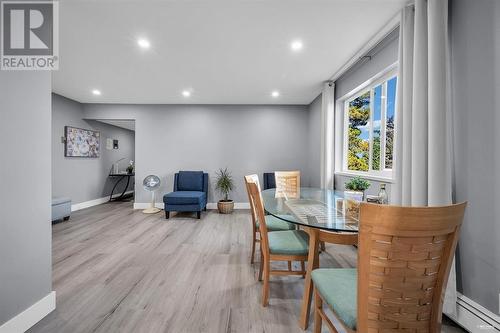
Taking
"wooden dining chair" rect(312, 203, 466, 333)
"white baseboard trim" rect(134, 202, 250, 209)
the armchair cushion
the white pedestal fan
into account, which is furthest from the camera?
"white baseboard trim" rect(134, 202, 250, 209)

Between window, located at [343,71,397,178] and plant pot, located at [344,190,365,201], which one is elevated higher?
window, located at [343,71,397,178]

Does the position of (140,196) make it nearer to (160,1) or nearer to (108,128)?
(108,128)

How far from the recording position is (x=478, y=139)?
143 cm

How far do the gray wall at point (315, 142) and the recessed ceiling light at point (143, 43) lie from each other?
3287 millimetres

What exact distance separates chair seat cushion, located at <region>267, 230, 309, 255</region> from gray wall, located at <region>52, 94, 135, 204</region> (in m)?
5.15

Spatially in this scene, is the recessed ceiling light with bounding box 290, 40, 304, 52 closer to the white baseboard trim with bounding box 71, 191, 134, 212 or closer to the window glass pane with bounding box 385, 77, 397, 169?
the window glass pane with bounding box 385, 77, 397, 169

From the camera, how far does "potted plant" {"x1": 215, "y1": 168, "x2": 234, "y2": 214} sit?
15.5ft

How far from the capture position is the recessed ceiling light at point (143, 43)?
249cm

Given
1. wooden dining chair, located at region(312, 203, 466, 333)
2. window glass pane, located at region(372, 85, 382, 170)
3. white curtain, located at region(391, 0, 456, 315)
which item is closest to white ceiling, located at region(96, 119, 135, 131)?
window glass pane, located at region(372, 85, 382, 170)

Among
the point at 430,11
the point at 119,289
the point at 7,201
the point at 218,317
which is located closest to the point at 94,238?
the point at 119,289

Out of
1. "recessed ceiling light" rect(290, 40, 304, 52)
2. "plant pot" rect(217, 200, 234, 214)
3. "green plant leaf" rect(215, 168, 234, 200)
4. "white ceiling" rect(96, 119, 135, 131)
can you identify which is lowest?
"plant pot" rect(217, 200, 234, 214)

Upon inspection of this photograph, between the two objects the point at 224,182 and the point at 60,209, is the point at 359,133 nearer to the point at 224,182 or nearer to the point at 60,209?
the point at 224,182

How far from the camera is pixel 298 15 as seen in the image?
6.76 ft

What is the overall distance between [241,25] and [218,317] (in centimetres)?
264
